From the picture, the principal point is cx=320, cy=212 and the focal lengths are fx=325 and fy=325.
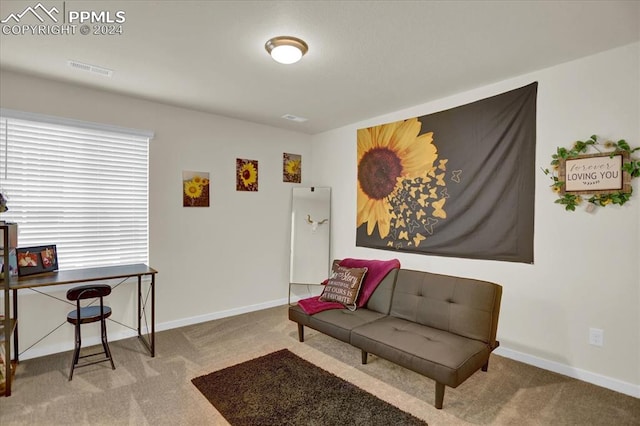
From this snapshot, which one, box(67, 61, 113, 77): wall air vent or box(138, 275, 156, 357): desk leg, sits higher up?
box(67, 61, 113, 77): wall air vent

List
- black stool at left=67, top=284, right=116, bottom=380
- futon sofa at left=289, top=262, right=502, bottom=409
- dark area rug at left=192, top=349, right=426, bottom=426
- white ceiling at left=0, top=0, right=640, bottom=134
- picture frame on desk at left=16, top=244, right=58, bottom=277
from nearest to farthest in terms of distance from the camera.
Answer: white ceiling at left=0, top=0, right=640, bottom=134, dark area rug at left=192, top=349, right=426, bottom=426, futon sofa at left=289, top=262, right=502, bottom=409, black stool at left=67, top=284, right=116, bottom=380, picture frame on desk at left=16, top=244, right=58, bottom=277

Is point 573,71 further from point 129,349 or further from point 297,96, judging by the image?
point 129,349

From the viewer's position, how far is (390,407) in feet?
7.25

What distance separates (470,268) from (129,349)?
3413mm

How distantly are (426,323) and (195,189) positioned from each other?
2.92 m

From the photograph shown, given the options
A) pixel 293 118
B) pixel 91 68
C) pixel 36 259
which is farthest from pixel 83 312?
pixel 293 118

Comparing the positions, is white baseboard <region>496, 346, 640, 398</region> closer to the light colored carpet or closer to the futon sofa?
the light colored carpet

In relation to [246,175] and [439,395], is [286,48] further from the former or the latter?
[439,395]

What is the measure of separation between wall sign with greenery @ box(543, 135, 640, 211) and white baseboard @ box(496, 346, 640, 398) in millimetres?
1280

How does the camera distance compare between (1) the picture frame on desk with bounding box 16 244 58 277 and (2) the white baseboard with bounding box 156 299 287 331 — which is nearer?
(1) the picture frame on desk with bounding box 16 244 58 277

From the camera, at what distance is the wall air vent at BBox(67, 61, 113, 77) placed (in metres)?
2.66

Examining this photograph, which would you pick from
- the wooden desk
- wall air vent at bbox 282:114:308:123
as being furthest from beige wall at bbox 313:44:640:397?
the wooden desk

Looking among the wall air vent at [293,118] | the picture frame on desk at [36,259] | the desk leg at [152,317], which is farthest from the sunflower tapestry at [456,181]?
the picture frame on desk at [36,259]

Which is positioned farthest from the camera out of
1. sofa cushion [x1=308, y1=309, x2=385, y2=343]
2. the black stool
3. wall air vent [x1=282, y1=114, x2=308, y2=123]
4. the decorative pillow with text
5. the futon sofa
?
wall air vent [x1=282, y1=114, x2=308, y2=123]
